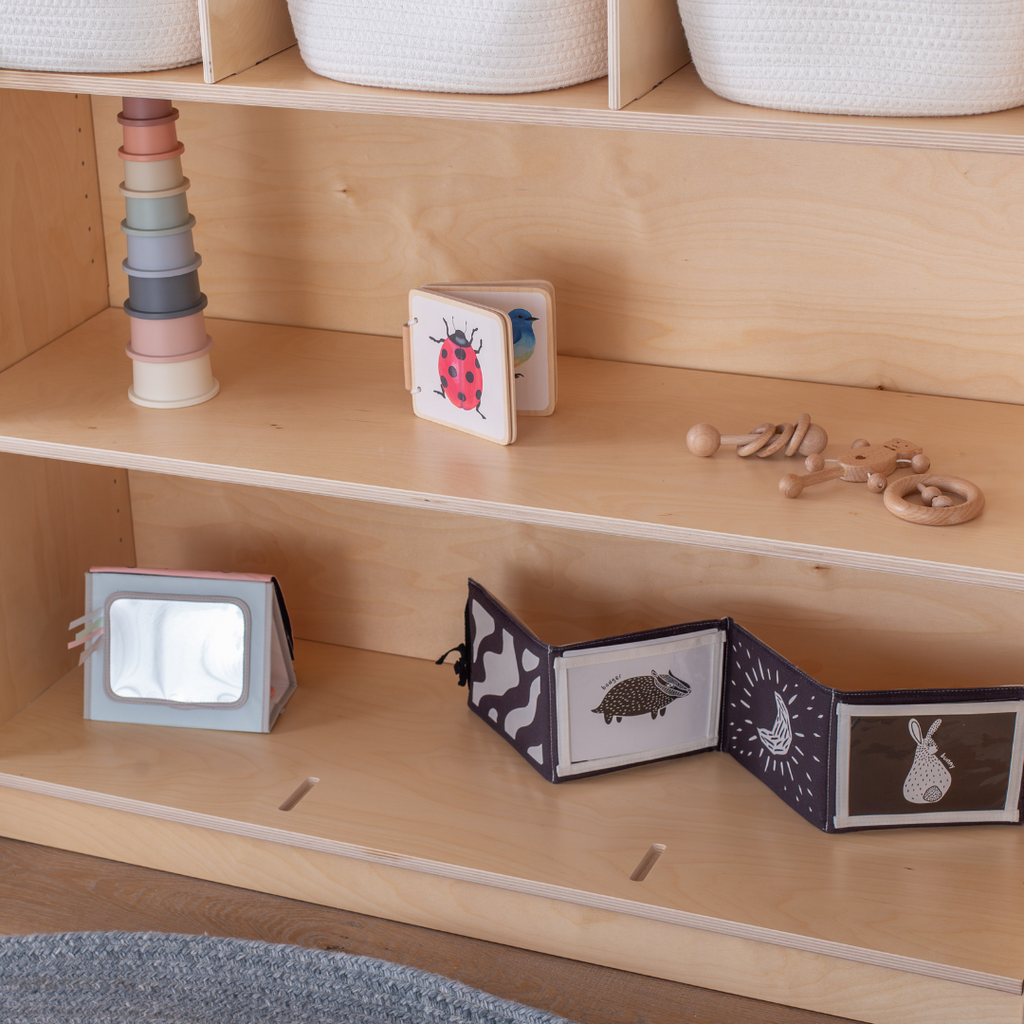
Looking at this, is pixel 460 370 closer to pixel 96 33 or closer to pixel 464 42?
pixel 464 42

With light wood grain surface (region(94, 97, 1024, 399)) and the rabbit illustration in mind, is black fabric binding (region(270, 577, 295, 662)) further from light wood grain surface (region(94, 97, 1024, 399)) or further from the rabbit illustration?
the rabbit illustration

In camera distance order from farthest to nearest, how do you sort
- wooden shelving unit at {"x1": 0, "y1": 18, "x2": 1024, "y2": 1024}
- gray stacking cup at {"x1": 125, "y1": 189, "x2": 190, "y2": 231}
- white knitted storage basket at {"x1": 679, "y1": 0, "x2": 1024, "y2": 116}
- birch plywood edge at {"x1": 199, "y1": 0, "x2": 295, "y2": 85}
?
1. gray stacking cup at {"x1": 125, "y1": 189, "x2": 190, "y2": 231}
2. wooden shelving unit at {"x1": 0, "y1": 18, "x2": 1024, "y2": 1024}
3. birch plywood edge at {"x1": 199, "y1": 0, "x2": 295, "y2": 85}
4. white knitted storage basket at {"x1": 679, "y1": 0, "x2": 1024, "y2": 116}

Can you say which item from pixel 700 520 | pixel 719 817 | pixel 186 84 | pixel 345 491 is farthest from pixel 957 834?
pixel 186 84

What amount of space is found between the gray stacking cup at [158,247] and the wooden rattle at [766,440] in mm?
550

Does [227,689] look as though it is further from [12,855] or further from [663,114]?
[663,114]

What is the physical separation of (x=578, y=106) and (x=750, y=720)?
0.69m

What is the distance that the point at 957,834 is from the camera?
1.31 metres

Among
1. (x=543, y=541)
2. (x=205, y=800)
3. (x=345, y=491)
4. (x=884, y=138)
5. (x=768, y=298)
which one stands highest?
(x=884, y=138)

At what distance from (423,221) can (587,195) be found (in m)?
0.19

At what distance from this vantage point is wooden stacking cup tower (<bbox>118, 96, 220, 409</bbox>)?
127 centimetres

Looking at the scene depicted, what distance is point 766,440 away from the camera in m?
1.20

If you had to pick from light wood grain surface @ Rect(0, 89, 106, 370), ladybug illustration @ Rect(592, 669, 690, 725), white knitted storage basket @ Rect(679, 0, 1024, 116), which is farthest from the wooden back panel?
white knitted storage basket @ Rect(679, 0, 1024, 116)

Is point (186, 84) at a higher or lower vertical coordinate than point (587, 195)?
higher

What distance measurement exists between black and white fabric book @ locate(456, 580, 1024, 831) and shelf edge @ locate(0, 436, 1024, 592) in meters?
0.19
